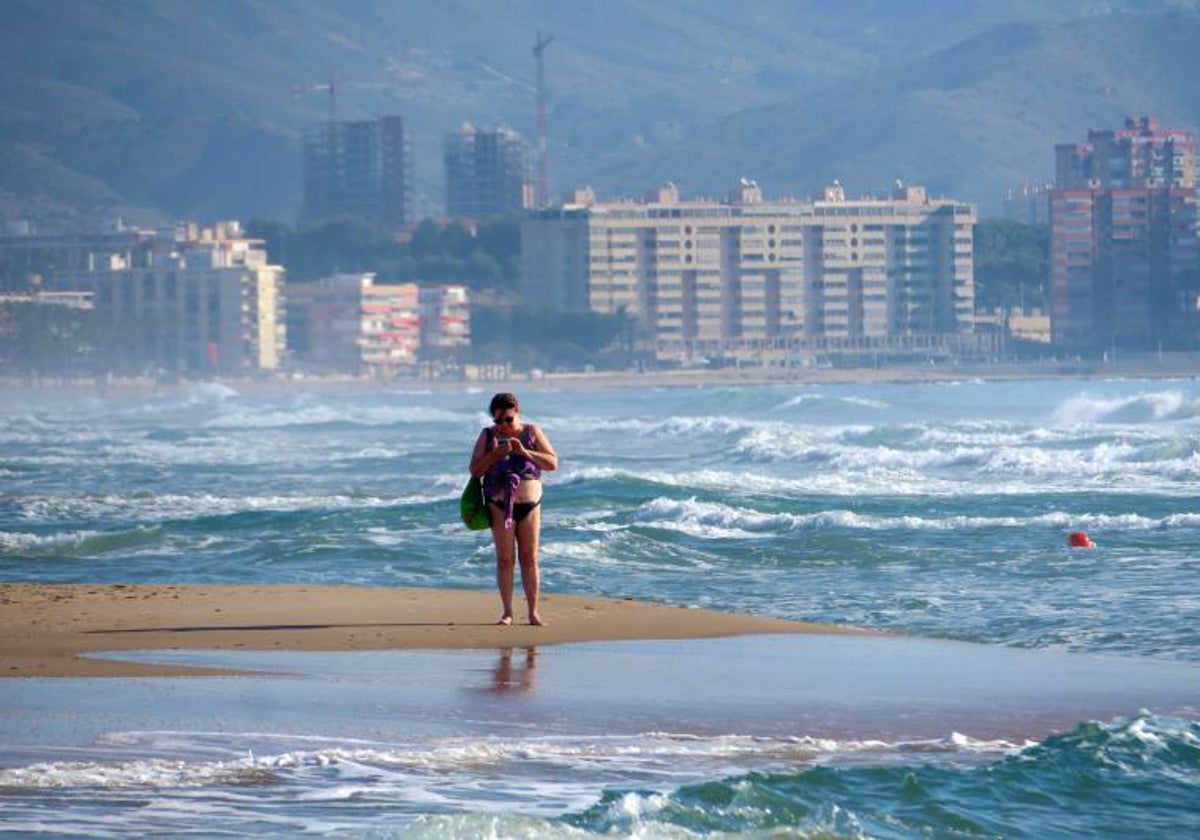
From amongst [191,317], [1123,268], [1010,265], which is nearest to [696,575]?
[191,317]

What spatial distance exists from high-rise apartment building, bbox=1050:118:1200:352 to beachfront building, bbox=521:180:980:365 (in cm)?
646

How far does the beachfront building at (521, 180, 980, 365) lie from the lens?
554 feet

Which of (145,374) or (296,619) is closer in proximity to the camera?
(296,619)

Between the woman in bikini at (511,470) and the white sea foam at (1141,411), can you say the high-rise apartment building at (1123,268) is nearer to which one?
the white sea foam at (1141,411)

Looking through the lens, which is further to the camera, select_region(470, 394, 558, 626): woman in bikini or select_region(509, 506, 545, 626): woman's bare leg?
select_region(509, 506, 545, 626): woman's bare leg

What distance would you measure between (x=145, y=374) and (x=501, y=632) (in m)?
144

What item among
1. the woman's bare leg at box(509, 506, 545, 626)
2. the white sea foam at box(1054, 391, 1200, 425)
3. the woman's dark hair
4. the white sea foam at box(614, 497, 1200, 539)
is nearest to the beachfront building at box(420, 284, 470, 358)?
the white sea foam at box(1054, 391, 1200, 425)

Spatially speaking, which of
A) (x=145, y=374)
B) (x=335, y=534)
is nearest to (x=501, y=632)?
(x=335, y=534)

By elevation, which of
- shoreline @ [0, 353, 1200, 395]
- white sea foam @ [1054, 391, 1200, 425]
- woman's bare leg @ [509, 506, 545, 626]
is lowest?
shoreline @ [0, 353, 1200, 395]

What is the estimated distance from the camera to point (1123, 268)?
167750 millimetres

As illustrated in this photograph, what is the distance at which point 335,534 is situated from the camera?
80.1ft

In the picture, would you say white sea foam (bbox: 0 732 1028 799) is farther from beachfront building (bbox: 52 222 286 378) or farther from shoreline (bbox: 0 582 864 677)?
beachfront building (bbox: 52 222 286 378)

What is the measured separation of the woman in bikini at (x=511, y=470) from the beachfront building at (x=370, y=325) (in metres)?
145

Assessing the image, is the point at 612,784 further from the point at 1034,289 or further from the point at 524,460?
the point at 1034,289
